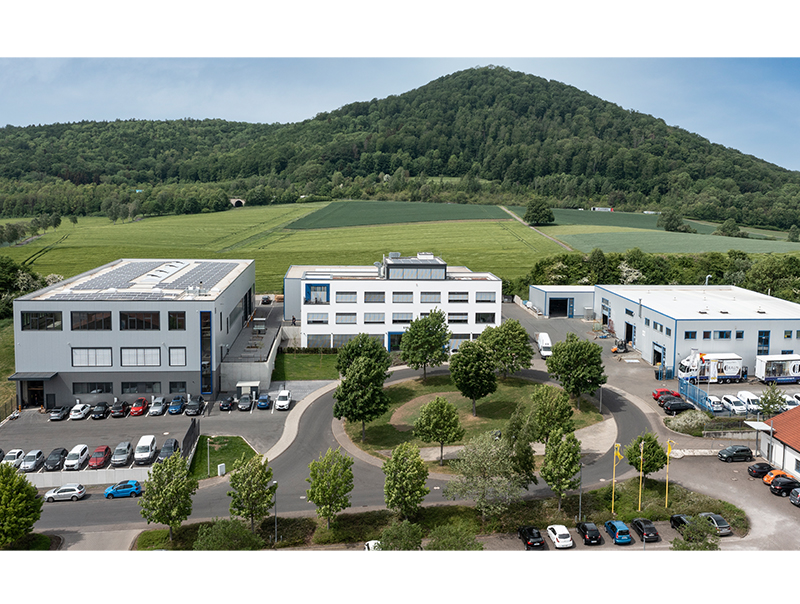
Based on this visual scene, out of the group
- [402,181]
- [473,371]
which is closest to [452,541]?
[473,371]

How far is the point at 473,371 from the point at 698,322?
83.4 ft

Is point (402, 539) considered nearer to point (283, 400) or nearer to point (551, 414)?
point (551, 414)

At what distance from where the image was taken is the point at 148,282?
198 feet

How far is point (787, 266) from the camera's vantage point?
3428 inches

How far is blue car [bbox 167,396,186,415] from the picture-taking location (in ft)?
158

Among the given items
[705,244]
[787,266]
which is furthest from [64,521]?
[705,244]

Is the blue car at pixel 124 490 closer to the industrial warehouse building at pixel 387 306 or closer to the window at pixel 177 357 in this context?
the window at pixel 177 357

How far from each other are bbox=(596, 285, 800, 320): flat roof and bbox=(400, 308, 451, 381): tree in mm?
23340

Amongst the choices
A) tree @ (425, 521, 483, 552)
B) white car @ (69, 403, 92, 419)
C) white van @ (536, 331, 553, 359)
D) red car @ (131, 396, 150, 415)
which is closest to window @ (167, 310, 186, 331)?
red car @ (131, 396, 150, 415)

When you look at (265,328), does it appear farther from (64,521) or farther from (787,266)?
(787,266)

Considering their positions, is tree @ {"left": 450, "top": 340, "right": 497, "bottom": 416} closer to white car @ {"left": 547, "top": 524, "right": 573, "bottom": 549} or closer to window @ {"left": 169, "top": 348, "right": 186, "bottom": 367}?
white car @ {"left": 547, "top": 524, "right": 573, "bottom": 549}

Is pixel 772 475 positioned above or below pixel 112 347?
below

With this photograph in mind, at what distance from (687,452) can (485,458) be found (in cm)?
1742

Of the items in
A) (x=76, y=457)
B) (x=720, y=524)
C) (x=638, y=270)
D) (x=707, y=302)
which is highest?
(x=638, y=270)
